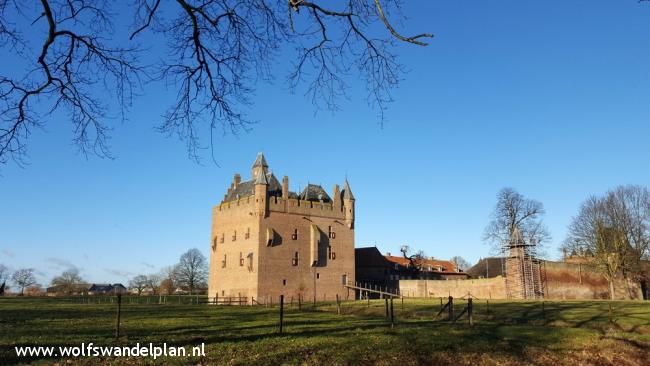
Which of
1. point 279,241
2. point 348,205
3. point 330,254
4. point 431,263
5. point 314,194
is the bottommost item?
point 431,263

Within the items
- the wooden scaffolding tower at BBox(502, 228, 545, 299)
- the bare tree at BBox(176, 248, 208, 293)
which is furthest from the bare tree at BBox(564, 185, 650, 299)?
the bare tree at BBox(176, 248, 208, 293)

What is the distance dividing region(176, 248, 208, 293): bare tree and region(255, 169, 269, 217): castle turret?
46049 millimetres

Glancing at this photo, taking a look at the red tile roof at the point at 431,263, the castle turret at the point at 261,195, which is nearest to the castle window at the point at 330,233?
the castle turret at the point at 261,195

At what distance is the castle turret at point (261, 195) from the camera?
46.9 meters

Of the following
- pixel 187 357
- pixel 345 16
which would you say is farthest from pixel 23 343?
pixel 345 16

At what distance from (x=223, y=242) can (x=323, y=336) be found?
39.4 m

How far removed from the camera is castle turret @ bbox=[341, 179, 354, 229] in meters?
53.4

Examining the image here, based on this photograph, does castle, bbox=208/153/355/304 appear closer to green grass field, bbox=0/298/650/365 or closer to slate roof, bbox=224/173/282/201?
slate roof, bbox=224/173/282/201

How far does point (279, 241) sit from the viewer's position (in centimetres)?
4738

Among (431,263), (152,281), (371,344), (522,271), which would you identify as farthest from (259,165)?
(152,281)

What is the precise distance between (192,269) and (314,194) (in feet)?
143

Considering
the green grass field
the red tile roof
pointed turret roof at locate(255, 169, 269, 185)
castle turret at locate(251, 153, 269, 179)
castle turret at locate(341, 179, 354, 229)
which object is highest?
castle turret at locate(251, 153, 269, 179)

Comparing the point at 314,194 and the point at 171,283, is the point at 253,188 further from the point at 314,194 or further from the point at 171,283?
the point at 171,283

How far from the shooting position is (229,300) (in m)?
45.7
